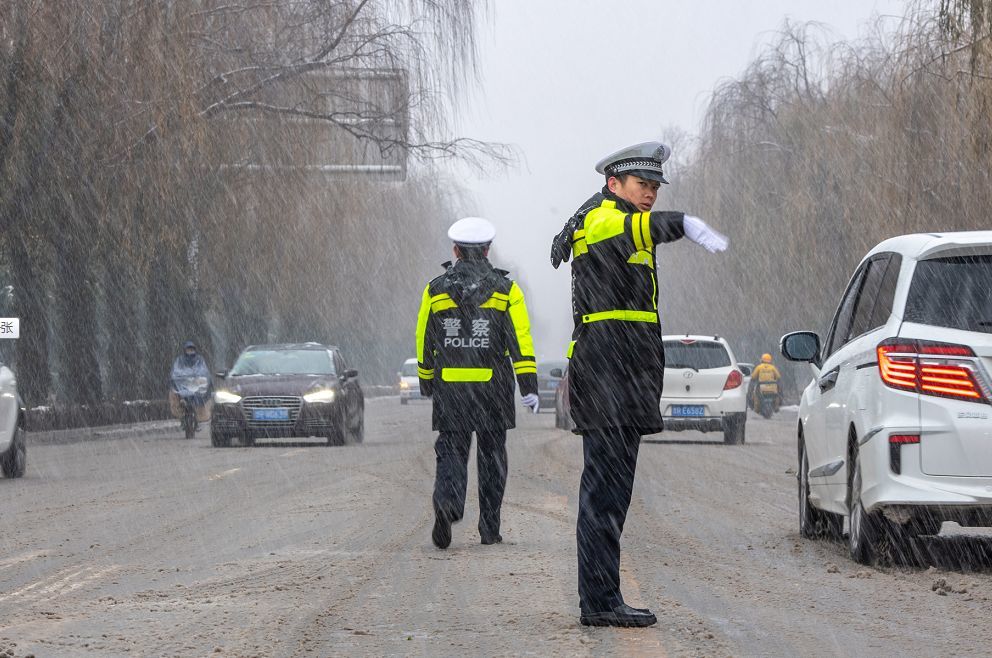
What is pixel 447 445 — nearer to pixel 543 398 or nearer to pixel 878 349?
pixel 878 349

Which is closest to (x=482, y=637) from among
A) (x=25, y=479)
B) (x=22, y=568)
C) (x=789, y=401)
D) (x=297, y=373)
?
(x=22, y=568)

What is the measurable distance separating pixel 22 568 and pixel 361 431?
1695 centimetres

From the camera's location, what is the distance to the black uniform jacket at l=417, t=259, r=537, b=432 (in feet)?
31.8

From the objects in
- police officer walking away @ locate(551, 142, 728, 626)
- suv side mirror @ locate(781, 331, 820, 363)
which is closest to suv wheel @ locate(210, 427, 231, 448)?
suv side mirror @ locate(781, 331, 820, 363)

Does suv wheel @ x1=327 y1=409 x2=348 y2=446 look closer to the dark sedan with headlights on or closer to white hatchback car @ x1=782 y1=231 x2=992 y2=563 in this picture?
the dark sedan with headlights on

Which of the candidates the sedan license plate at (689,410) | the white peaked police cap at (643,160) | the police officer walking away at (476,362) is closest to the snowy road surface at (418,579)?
the police officer walking away at (476,362)

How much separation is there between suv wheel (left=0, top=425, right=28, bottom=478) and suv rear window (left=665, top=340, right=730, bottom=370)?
10701 millimetres

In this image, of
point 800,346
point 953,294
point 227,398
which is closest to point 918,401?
point 953,294

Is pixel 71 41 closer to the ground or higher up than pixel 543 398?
A: higher up

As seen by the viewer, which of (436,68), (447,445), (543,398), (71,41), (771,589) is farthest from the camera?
(543,398)

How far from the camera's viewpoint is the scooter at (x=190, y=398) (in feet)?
92.4

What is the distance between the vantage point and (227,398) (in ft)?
78.6

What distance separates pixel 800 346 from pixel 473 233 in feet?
6.92

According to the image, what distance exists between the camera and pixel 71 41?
71.5 ft
